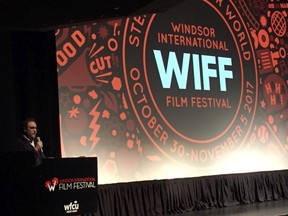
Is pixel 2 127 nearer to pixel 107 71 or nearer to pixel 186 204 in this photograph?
pixel 107 71

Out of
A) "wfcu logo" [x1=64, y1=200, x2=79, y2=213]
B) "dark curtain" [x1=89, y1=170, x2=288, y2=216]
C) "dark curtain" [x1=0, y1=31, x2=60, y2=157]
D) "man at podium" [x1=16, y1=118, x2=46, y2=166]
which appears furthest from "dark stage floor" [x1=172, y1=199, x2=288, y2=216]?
"wfcu logo" [x1=64, y1=200, x2=79, y2=213]

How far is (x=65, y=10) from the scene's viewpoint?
4797 mm

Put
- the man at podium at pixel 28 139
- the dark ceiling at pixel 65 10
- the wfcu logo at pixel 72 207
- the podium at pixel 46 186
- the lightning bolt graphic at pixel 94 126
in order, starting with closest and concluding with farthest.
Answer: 1. the podium at pixel 46 186
2. the wfcu logo at pixel 72 207
3. the dark ceiling at pixel 65 10
4. the man at podium at pixel 28 139
5. the lightning bolt graphic at pixel 94 126

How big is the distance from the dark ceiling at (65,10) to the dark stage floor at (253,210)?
300cm

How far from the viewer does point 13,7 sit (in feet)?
15.0

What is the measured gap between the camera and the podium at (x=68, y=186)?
406 cm

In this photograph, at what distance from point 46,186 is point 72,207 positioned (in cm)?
29

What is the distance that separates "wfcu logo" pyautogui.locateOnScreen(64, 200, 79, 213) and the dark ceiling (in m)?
1.54

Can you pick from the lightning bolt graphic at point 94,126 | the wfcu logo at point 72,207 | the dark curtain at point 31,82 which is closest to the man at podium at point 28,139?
the wfcu logo at point 72,207

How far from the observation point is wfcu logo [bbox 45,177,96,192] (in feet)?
13.5

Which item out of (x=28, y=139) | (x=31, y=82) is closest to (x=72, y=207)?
(x=28, y=139)

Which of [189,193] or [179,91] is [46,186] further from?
[179,91]

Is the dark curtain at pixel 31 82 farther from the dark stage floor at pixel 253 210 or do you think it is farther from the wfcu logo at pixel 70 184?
the dark stage floor at pixel 253 210

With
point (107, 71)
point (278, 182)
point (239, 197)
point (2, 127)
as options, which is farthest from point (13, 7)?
point (278, 182)
